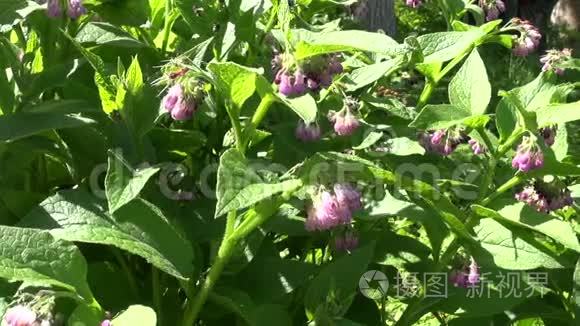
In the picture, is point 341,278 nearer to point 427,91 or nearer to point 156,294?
point 156,294

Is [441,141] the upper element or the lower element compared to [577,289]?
upper

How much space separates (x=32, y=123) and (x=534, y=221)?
34.4 inches

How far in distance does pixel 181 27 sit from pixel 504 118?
702 millimetres

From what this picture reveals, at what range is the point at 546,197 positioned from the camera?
5.40 ft

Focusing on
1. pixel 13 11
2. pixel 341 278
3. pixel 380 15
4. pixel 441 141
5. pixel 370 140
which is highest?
pixel 13 11

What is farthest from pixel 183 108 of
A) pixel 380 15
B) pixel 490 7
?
pixel 380 15

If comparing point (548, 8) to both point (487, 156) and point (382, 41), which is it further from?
point (382, 41)

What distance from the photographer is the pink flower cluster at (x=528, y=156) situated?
1463mm

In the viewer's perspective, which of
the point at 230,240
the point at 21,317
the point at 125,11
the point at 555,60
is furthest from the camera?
the point at 555,60

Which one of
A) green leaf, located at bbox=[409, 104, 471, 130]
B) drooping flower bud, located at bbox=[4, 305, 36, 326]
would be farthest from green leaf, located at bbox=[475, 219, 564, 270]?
drooping flower bud, located at bbox=[4, 305, 36, 326]

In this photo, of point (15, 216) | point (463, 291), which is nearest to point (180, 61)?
point (15, 216)

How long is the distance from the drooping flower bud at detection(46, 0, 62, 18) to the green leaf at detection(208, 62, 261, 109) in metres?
0.33

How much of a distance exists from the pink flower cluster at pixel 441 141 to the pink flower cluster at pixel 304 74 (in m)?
0.45

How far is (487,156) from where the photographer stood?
70.7 inches
